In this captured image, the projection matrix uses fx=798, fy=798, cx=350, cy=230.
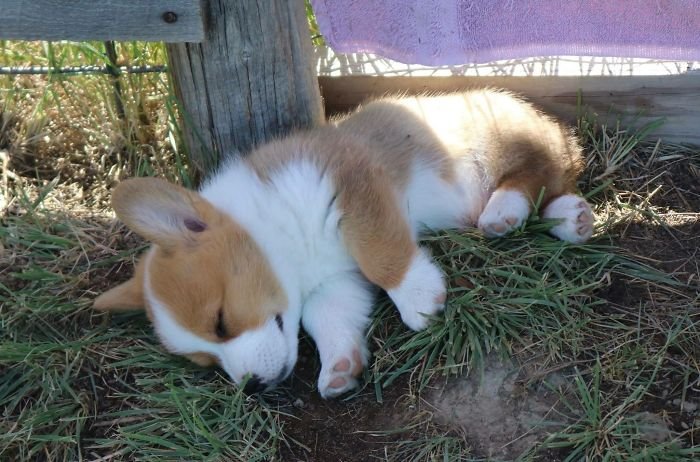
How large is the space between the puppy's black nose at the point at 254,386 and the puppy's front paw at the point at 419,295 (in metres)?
0.54

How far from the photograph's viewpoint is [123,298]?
2.93m

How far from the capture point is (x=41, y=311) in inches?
121

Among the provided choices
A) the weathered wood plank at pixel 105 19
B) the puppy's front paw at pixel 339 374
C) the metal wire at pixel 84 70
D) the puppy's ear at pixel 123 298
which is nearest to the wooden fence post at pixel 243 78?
the weathered wood plank at pixel 105 19

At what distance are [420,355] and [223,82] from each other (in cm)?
138

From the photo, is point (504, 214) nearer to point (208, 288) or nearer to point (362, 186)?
point (362, 186)

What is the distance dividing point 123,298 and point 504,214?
146 centimetres

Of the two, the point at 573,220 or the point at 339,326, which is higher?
the point at 573,220

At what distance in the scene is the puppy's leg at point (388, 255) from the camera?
2.79 metres

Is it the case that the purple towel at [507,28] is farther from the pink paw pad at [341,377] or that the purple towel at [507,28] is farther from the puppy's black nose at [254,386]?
the puppy's black nose at [254,386]

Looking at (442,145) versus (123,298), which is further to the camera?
(442,145)

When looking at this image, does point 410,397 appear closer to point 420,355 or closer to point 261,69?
point 420,355

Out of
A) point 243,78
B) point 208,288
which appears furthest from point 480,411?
point 243,78

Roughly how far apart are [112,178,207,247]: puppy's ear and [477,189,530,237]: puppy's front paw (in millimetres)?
1073

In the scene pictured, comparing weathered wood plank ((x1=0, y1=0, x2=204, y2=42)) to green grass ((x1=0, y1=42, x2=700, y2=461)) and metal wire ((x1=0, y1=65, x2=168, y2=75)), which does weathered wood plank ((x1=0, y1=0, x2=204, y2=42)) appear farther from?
metal wire ((x1=0, y1=65, x2=168, y2=75))
